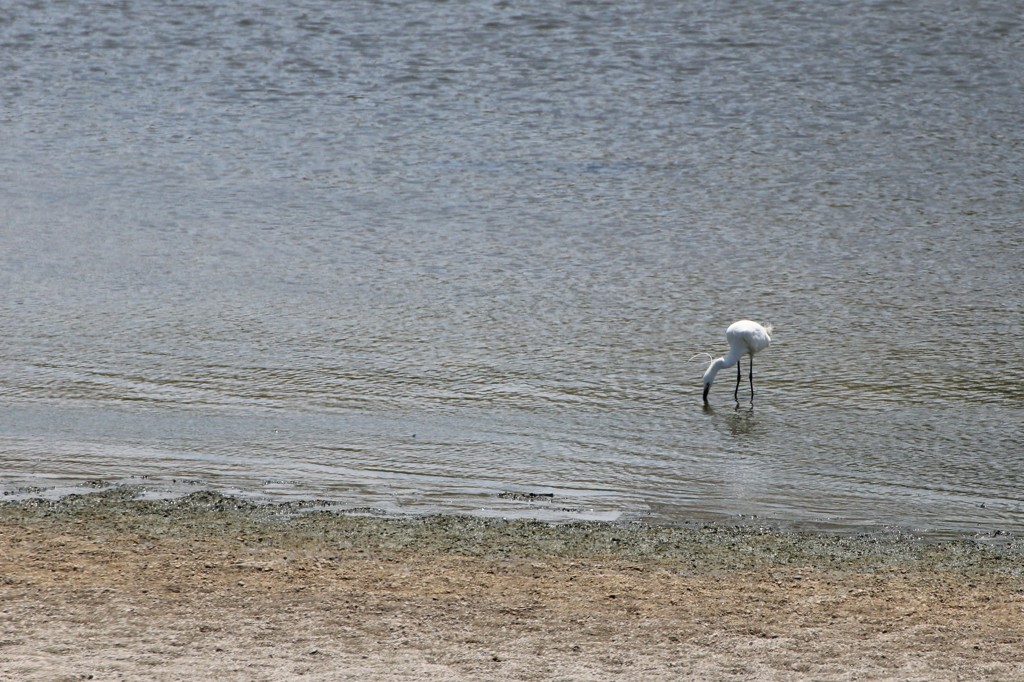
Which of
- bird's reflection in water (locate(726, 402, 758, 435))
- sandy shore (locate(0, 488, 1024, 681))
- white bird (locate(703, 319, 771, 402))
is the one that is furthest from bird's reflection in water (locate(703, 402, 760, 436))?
sandy shore (locate(0, 488, 1024, 681))

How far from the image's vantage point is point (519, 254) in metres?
10.7

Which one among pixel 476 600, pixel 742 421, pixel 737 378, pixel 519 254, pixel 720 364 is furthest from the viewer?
pixel 519 254

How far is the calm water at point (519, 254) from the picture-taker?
21.7 feet

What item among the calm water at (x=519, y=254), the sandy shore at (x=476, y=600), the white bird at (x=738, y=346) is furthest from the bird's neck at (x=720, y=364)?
the sandy shore at (x=476, y=600)

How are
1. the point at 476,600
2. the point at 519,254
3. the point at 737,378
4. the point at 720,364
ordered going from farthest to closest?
the point at 519,254, the point at 737,378, the point at 720,364, the point at 476,600

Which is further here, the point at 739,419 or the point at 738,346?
the point at 738,346

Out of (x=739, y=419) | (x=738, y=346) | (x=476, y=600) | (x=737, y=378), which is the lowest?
(x=737, y=378)

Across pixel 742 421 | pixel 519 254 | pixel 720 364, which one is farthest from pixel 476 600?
pixel 519 254

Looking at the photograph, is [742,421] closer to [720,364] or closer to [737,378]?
[720,364]

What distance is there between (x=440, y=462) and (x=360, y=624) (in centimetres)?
194

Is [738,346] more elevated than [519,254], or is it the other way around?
[738,346]

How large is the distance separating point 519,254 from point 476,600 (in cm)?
599

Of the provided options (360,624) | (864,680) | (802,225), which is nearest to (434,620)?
(360,624)

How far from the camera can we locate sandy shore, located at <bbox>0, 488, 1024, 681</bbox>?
4.38 metres
